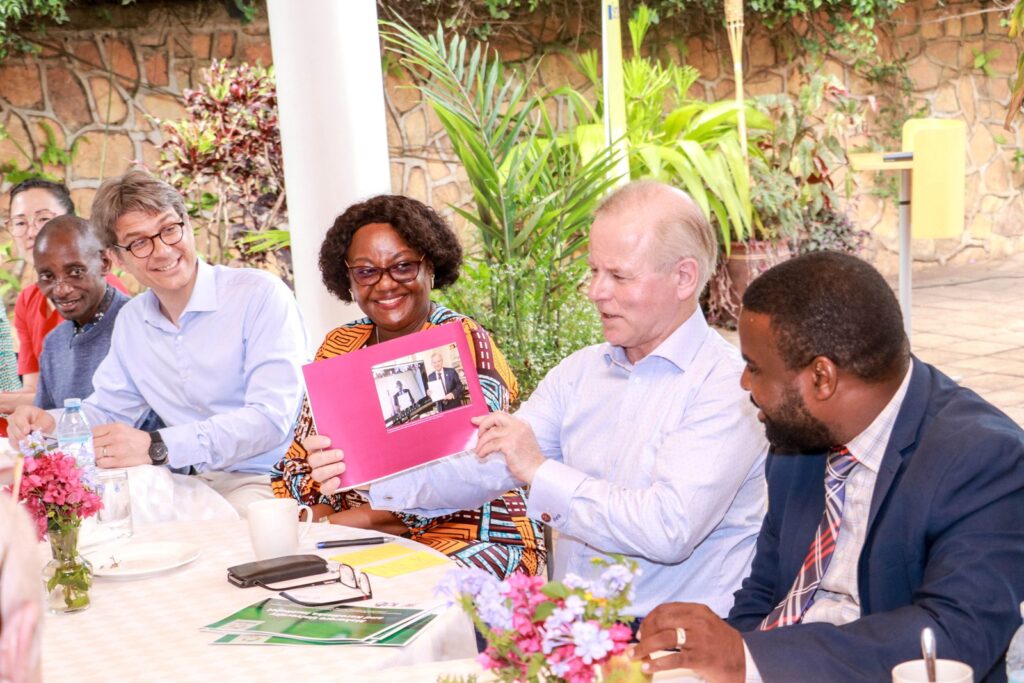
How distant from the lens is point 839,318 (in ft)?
5.96

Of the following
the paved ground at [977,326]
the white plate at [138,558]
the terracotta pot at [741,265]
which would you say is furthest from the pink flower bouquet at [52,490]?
the terracotta pot at [741,265]

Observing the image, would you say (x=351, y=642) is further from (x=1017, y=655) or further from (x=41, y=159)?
(x=41, y=159)

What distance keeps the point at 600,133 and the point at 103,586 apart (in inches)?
217

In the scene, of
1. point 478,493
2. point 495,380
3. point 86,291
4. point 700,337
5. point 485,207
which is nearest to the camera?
point 700,337

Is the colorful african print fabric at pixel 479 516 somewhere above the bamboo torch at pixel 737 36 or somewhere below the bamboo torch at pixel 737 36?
below

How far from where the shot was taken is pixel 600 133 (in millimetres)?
7262

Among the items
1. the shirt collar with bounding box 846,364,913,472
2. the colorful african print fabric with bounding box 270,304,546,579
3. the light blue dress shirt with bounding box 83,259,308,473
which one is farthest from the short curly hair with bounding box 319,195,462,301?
the shirt collar with bounding box 846,364,913,472

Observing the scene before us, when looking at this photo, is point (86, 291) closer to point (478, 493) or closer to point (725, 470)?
point (478, 493)

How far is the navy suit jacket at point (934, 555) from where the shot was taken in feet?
5.52

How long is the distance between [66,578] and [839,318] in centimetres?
146

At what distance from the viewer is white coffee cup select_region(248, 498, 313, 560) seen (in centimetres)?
226

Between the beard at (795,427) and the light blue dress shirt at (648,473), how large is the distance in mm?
395

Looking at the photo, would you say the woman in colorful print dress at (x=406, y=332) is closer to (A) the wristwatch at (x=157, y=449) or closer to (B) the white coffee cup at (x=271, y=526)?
(A) the wristwatch at (x=157, y=449)

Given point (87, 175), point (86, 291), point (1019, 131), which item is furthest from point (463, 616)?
point (1019, 131)
